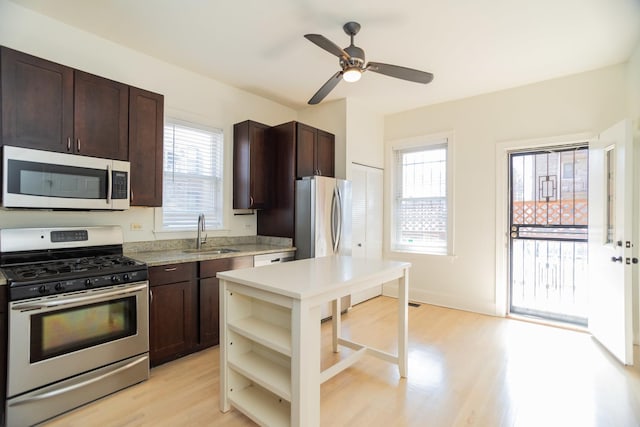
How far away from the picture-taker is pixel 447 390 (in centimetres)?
224

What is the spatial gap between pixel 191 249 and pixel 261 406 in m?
1.98

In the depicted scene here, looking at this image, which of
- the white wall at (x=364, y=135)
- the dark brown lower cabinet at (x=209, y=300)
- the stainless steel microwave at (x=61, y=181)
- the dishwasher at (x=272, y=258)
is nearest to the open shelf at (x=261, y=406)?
the dark brown lower cabinet at (x=209, y=300)

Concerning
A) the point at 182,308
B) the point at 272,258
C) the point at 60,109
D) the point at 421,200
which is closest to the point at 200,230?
the point at 272,258

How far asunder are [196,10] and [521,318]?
15.7 ft

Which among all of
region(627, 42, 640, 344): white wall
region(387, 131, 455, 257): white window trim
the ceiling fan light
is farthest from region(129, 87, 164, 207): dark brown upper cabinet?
region(627, 42, 640, 344): white wall

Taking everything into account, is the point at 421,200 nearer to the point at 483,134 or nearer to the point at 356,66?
the point at 483,134

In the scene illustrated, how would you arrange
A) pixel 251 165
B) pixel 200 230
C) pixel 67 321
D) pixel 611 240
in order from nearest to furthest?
pixel 67 321 < pixel 611 240 < pixel 200 230 < pixel 251 165

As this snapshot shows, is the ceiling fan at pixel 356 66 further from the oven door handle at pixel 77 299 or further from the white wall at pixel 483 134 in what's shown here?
the oven door handle at pixel 77 299

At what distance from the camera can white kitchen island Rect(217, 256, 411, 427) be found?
1.56 m

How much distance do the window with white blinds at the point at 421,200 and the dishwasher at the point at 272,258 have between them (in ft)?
6.34

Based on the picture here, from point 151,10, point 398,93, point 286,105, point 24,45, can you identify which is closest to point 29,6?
point 24,45

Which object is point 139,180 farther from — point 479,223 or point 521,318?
point 521,318

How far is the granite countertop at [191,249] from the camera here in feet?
8.81

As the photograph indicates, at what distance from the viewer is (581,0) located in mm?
2232
